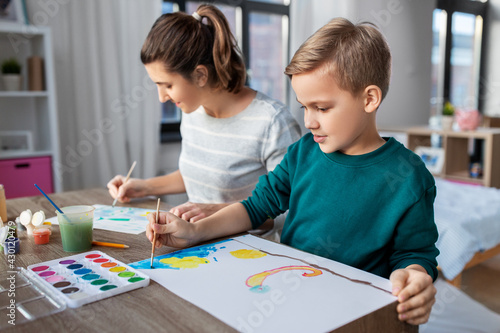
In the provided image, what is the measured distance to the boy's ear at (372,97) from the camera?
825mm

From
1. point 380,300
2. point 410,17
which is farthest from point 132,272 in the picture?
point 410,17

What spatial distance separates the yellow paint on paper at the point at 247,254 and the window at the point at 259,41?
8.10 feet

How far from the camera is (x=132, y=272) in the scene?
0.71 metres

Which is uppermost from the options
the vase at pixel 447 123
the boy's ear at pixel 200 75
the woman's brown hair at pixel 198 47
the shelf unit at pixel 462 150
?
the woman's brown hair at pixel 198 47

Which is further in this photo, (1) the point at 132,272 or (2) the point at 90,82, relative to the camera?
(2) the point at 90,82

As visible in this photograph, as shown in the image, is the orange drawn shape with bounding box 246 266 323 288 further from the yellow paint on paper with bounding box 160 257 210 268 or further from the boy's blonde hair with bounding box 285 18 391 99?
the boy's blonde hair with bounding box 285 18 391 99

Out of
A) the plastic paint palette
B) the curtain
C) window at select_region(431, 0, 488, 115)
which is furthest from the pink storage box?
window at select_region(431, 0, 488, 115)

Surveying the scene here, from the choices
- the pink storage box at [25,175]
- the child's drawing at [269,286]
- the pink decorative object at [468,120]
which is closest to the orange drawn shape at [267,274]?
the child's drawing at [269,286]

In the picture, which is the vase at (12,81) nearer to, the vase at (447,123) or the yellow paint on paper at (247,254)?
the yellow paint on paper at (247,254)

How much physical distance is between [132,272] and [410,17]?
460cm

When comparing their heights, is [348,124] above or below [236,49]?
below

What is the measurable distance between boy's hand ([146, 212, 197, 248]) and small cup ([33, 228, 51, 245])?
0.23 meters

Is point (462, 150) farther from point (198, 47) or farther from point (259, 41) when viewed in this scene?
point (198, 47)

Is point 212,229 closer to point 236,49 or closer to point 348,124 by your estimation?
point 348,124
